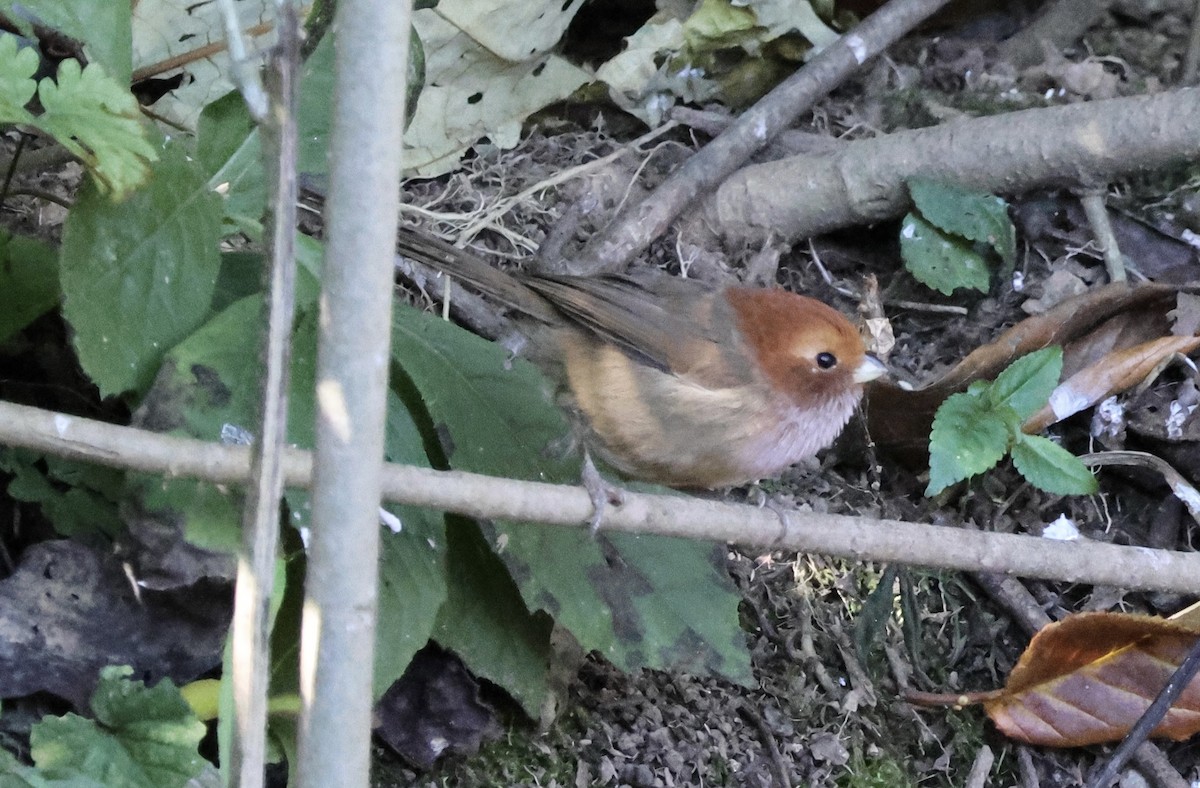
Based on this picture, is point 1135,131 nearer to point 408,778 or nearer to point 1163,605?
point 1163,605

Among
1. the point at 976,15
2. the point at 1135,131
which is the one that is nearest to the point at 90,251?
the point at 1135,131

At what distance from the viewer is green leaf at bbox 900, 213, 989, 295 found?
4375 millimetres

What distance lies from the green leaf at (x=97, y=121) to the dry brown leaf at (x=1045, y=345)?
2496mm

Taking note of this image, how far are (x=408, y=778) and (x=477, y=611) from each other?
450mm

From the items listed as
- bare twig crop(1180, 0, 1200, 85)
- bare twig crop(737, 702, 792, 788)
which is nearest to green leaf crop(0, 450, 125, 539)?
bare twig crop(737, 702, 792, 788)

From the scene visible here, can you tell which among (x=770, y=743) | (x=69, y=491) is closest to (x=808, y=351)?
(x=770, y=743)

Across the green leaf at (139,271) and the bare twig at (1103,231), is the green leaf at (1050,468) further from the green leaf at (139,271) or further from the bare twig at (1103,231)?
the green leaf at (139,271)

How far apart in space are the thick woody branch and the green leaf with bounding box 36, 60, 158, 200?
0.62 metres

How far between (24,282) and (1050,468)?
2.91m

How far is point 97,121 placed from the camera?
8.13 ft

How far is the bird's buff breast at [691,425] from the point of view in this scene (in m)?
3.67

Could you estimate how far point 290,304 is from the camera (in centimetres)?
133

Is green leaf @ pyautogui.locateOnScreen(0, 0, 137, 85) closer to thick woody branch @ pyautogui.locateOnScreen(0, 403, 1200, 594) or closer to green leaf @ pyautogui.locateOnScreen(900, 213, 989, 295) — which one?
thick woody branch @ pyautogui.locateOnScreen(0, 403, 1200, 594)

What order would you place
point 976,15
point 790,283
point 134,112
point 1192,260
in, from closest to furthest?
point 134,112
point 1192,260
point 790,283
point 976,15
